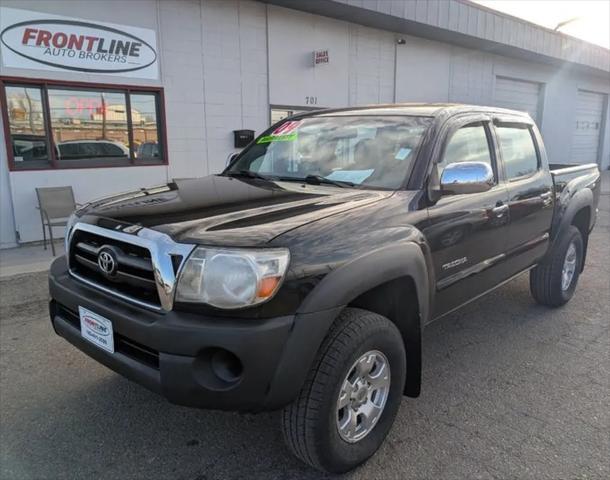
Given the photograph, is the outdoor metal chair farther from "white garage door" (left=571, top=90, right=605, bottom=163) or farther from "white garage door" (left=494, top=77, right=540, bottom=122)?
"white garage door" (left=571, top=90, right=605, bottom=163)

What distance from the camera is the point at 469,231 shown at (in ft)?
10.1

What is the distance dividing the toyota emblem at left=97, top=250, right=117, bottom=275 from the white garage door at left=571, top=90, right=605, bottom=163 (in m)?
21.7

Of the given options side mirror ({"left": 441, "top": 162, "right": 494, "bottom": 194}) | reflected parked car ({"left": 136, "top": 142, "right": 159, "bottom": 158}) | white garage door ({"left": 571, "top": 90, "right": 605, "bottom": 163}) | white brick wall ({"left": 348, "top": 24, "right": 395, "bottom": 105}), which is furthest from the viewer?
white garage door ({"left": 571, "top": 90, "right": 605, "bottom": 163})

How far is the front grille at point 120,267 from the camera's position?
2164mm

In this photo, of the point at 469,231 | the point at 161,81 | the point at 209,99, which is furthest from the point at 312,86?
the point at 469,231

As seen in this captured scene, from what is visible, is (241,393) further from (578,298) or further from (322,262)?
(578,298)

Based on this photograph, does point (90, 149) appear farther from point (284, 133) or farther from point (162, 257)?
point (162, 257)

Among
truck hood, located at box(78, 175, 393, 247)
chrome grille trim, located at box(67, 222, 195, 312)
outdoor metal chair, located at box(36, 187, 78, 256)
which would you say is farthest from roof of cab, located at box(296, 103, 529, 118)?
outdoor metal chair, located at box(36, 187, 78, 256)

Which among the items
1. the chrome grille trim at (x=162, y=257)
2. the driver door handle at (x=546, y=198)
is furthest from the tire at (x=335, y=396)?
the driver door handle at (x=546, y=198)

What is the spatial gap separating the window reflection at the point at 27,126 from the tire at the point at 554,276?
283 inches

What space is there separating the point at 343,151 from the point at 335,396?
1640mm

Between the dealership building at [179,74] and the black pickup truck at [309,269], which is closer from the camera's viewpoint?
the black pickup truck at [309,269]

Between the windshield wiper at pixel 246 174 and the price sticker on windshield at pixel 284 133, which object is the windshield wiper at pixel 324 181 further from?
the price sticker on windshield at pixel 284 133

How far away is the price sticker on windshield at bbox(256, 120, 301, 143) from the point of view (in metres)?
3.62
